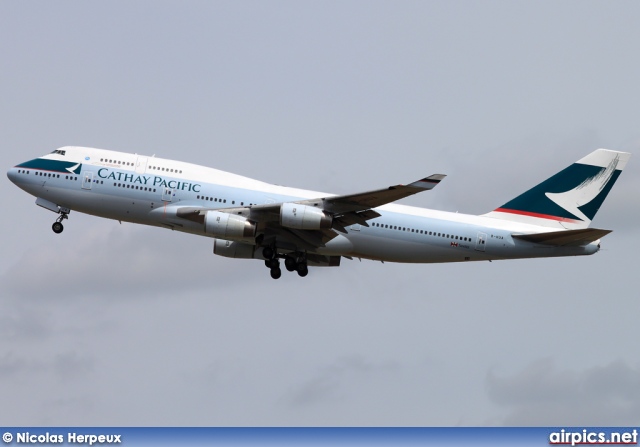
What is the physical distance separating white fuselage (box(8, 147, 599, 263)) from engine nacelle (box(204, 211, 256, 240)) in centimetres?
105

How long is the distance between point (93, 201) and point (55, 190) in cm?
210

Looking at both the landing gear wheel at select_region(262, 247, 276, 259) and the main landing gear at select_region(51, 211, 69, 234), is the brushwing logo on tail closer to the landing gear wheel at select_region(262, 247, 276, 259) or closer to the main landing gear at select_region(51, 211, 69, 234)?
the landing gear wheel at select_region(262, 247, 276, 259)

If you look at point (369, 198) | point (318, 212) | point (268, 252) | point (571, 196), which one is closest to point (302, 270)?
point (268, 252)

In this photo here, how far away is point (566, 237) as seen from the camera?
1895 inches

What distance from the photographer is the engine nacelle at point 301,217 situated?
4594cm

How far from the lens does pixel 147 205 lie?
47094 mm

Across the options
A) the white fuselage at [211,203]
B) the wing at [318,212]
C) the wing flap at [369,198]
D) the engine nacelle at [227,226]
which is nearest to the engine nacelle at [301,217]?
the wing at [318,212]

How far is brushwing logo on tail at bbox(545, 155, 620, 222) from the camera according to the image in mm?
52344

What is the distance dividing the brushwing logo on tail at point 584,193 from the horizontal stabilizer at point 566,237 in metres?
3.96

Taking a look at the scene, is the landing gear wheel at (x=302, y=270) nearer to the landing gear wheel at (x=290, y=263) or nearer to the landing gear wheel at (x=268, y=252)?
the landing gear wheel at (x=290, y=263)

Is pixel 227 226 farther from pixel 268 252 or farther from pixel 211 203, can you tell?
pixel 268 252

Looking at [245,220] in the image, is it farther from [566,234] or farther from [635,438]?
[635,438]

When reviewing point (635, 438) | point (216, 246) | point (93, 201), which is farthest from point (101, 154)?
point (635, 438)

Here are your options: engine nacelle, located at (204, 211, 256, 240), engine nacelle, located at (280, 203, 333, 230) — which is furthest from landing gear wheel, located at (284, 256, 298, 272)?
engine nacelle, located at (280, 203, 333, 230)
